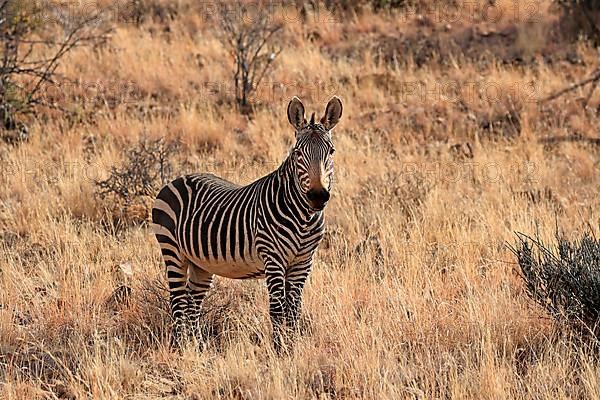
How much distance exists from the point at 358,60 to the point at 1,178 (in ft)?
22.7

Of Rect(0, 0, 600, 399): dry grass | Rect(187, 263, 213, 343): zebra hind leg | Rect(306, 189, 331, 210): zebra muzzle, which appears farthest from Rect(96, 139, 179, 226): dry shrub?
Rect(306, 189, 331, 210): zebra muzzle

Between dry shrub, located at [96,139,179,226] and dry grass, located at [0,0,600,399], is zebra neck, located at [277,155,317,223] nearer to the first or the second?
dry grass, located at [0,0,600,399]

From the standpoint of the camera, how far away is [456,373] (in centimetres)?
521

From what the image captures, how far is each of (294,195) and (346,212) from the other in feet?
11.2

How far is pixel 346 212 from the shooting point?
30.3 ft

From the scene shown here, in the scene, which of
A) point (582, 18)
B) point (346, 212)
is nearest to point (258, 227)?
point (346, 212)

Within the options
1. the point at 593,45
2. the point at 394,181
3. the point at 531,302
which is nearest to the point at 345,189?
the point at 394,181

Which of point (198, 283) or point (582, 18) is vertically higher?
point (582, 18)

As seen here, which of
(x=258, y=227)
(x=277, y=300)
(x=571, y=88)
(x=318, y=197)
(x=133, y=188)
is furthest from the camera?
(x=571, y=88)

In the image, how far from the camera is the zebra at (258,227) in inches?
227

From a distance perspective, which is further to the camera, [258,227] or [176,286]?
[176,286]

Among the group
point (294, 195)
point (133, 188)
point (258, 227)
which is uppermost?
point (294, 195)

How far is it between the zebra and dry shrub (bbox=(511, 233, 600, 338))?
5.29 ft

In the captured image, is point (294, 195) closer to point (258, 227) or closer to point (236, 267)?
point (258, 227)
